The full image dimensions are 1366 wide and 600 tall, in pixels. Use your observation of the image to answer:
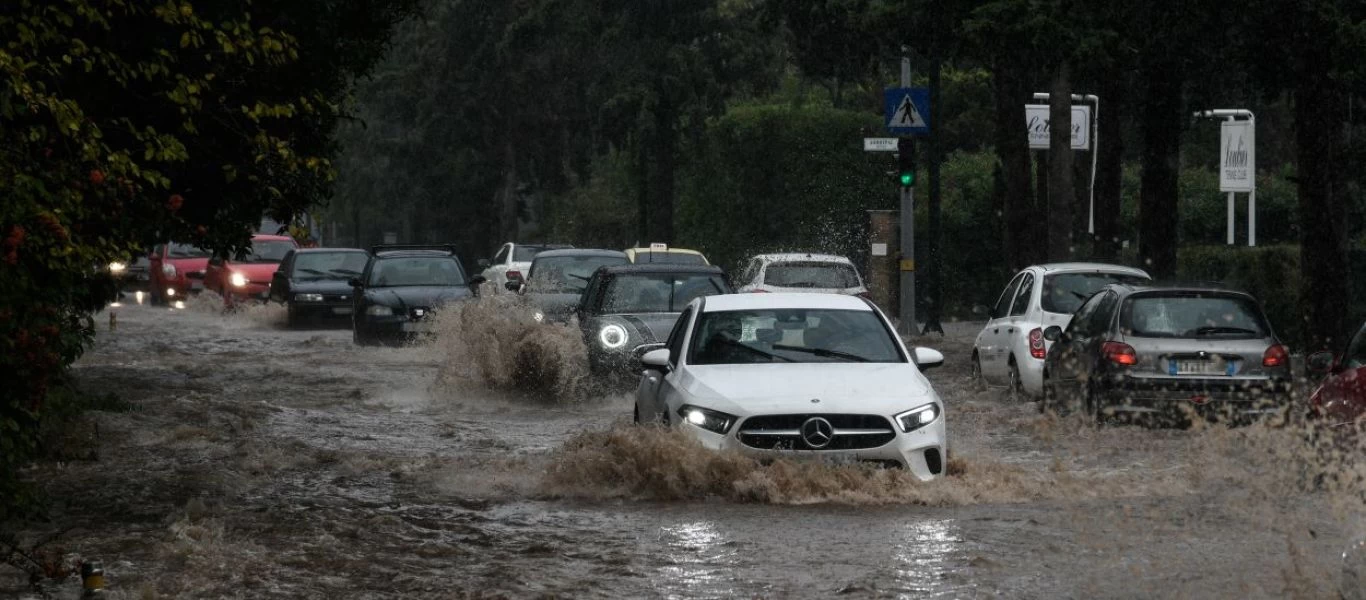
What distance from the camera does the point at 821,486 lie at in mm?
12562

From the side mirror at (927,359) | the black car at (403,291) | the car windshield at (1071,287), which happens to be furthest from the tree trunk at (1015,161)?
the side mirror at (927,359)

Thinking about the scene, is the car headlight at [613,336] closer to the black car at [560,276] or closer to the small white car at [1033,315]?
the small white car at [1033,315]

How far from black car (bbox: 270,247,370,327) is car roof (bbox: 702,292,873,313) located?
23002 mm

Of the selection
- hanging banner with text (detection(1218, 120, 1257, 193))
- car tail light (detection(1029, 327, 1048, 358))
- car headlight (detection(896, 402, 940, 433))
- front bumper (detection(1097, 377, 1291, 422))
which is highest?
hanging banner with text (detection(1218, 120, 1257, 193))

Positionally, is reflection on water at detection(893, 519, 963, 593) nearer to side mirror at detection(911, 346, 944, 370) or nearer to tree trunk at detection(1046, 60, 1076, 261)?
side mirror at detection(911, 346, 944, 370)

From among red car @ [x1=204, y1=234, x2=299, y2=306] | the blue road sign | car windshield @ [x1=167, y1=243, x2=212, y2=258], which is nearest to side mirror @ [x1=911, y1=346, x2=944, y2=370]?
the blue road sign

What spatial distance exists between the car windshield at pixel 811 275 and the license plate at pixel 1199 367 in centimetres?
1136

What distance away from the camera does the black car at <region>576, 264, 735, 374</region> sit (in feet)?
66.3

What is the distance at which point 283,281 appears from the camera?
126 ft

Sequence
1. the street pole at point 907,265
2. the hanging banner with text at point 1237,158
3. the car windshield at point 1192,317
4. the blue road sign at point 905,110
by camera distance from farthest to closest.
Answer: the street pole at point 907,265, the blue road sign at point 905,110, the hanging banner with text at point 1237,158, the car windshield at point 1192,317

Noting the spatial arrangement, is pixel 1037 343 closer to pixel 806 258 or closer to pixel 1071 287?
pixel 1071 287

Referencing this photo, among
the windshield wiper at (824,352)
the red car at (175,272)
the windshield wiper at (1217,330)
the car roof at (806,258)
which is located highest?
the windshield wiper at (824,352)

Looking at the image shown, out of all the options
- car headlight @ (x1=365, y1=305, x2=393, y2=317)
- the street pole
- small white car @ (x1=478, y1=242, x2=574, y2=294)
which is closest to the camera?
car headlight @ (x1=365, y1=305, x2=393, y2=317)

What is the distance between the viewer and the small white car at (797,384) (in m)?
12.6
